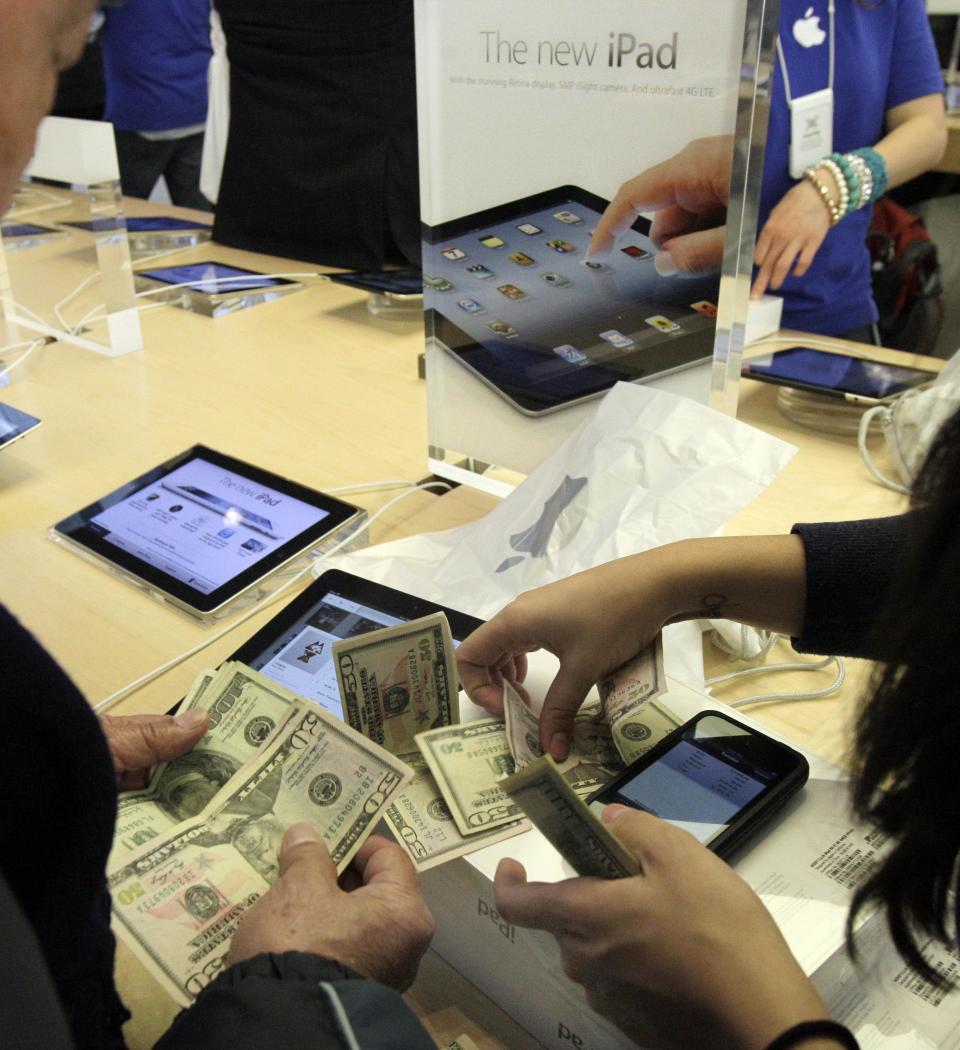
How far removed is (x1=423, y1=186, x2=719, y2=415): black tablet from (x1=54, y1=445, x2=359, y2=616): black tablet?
0.79ft

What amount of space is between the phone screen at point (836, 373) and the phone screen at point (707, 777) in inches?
27.1

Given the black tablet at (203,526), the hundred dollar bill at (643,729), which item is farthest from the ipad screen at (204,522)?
the hundred dollar bill at (643,729)

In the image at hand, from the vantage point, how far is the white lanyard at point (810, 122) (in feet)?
5.09

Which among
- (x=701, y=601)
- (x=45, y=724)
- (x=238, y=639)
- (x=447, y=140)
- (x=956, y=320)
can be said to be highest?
(x=447, y=140)

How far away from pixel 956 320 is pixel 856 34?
65.6 inches

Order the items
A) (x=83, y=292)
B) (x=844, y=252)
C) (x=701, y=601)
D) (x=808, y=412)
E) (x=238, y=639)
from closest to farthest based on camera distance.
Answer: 1. (x=701, y=601)
2. (x=238, y=639)
3. (x=808, y=412)
4. (x=844, y=252)
5. (x=83, y=292)

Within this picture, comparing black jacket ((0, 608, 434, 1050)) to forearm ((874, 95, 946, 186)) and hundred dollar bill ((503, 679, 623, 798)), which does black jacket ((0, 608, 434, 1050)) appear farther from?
forearm ((874, 95, 946, 186))

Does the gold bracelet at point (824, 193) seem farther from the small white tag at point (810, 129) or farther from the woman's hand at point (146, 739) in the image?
the woman's hand at point (146, 739)

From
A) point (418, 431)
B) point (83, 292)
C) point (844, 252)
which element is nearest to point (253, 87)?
point (83, 292)

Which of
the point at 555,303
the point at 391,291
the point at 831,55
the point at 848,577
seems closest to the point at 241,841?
the point at 848,577

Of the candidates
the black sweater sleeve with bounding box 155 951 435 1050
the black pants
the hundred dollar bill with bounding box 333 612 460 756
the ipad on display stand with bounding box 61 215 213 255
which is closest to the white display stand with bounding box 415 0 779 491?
the hundred dollar bill with bounding box 333 612 460 756

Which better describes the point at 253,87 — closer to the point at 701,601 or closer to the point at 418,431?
the point at 418,431

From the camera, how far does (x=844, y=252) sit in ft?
5.55

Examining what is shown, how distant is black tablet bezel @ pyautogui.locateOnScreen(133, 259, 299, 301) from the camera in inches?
70.9
